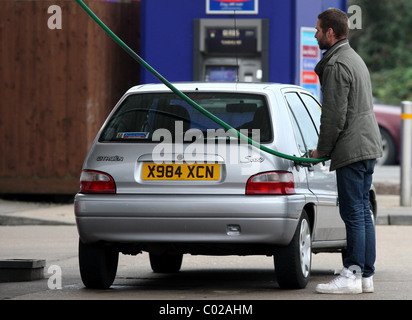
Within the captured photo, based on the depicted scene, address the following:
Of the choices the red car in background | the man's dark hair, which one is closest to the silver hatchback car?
the man's dark hair

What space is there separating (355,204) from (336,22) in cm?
131

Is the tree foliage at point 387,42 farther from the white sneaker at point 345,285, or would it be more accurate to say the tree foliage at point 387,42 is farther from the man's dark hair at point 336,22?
the white sneaker at point 345,285

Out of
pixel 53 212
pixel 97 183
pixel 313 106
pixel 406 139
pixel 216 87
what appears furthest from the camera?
pixel 406 139

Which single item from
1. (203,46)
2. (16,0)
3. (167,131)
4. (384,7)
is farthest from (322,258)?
(384,7)

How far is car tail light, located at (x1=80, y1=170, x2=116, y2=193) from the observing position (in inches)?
297

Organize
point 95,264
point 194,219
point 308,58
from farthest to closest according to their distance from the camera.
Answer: point 308,58 < point 95,264 < point 194,219

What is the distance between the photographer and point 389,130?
23031 mm

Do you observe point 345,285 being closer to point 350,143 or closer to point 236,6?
point 350,143

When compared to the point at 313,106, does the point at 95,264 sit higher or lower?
lower

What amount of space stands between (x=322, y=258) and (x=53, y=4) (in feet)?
22.5

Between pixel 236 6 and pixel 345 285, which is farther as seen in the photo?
pixel 236 6

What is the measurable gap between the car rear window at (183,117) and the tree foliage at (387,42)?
87.0 ft

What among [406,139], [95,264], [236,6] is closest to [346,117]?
[95,264]
